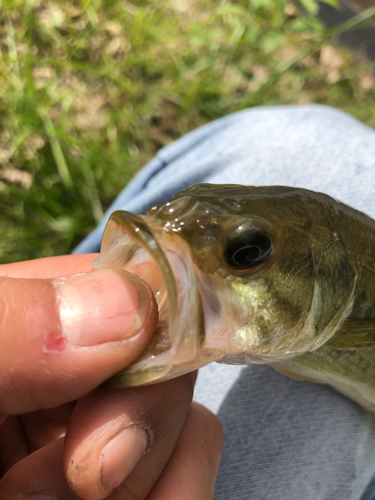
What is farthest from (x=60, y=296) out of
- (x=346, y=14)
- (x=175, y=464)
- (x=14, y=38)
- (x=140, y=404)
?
(x=346, y=14)

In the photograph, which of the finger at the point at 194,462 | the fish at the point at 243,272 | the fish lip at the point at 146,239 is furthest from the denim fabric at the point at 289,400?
the fish lip at the point at 146,239

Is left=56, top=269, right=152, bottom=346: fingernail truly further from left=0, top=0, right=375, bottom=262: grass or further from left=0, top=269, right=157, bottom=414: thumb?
left=0, top=0, right=375, bottom=262: grass

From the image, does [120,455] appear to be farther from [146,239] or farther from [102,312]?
[146,239]

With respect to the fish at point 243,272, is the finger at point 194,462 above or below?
below

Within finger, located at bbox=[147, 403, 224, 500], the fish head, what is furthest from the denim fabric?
the fish head

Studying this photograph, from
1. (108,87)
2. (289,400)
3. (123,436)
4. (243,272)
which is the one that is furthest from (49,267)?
(108,87)

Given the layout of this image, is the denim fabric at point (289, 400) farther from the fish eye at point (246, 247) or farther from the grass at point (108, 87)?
the fish eye at point (246, 247)

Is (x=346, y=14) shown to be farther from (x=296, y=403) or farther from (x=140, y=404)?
(x=140, y=404)
